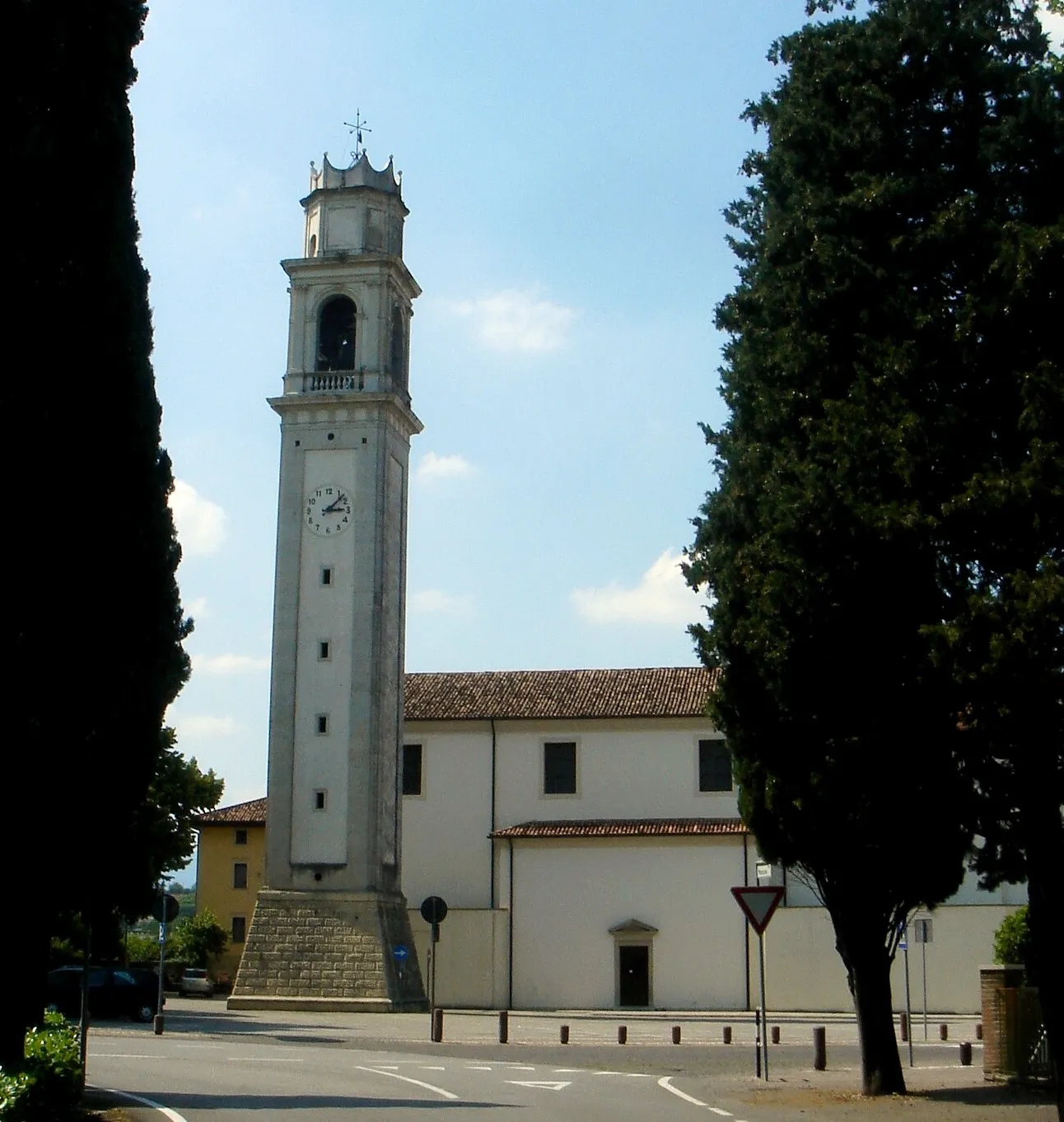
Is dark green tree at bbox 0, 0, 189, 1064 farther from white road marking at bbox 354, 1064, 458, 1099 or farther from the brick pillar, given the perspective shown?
the brick pillar

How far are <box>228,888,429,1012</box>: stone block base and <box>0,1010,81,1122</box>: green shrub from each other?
1073 inches

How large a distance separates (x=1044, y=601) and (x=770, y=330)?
5115 mm

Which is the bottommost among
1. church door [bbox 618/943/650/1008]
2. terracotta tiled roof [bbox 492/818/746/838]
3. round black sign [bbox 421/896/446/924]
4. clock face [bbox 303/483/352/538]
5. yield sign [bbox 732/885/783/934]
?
church door [bbox 618/943/650/1008]

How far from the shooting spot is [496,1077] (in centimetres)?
2131

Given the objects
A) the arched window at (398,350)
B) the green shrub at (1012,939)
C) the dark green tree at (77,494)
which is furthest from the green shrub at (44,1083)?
the arched window at (398,350)

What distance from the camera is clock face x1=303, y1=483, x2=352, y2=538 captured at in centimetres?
4522

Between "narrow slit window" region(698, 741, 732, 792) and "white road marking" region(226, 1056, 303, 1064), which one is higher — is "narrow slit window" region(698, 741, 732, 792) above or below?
above

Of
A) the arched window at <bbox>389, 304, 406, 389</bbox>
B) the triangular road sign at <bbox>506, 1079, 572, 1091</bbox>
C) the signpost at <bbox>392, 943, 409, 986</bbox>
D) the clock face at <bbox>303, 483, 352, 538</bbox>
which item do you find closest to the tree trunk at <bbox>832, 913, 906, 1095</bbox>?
the triangular road sign at <bbox>506, 1079, 572, 1091</bbox>

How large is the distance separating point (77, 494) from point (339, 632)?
1178 inches

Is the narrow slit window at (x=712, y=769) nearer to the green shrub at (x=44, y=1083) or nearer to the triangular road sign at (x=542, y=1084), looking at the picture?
the triangular road sign at (x=542, y=1084)


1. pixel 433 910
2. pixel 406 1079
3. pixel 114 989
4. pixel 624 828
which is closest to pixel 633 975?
pixel 624 828

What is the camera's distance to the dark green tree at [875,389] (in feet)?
46.9

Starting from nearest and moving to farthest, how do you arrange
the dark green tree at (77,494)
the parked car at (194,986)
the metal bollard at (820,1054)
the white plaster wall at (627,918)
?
the dark green tree at (77,494)
the metal bollard at (820,1054)
the white plaster wall at (627,918)
the parked car at (194,986)

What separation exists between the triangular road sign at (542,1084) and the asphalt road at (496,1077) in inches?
1.5
